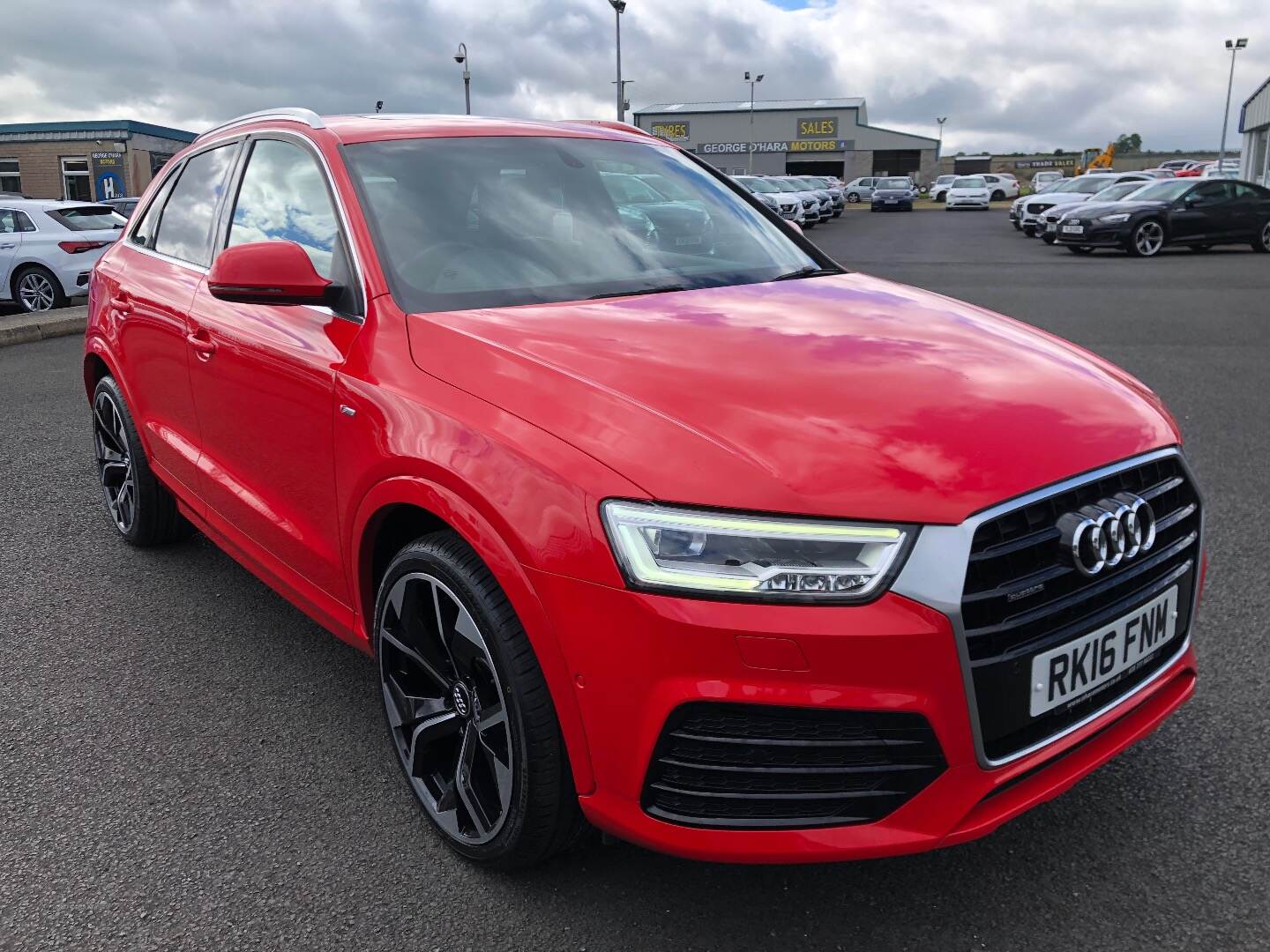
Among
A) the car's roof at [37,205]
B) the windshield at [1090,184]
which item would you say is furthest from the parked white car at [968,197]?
the car's roof at [37,205]

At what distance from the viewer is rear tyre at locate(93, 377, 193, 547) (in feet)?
14.1

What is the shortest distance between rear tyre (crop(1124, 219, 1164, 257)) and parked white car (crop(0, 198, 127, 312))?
17.2 meters

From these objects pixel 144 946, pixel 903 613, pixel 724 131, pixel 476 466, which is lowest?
pixel 144 946

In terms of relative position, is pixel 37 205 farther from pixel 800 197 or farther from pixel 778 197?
pixel 800 197

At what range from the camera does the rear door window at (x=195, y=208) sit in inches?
146

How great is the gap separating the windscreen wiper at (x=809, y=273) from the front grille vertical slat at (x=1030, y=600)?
1341 millimetres

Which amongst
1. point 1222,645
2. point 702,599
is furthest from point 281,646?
point 1222,645

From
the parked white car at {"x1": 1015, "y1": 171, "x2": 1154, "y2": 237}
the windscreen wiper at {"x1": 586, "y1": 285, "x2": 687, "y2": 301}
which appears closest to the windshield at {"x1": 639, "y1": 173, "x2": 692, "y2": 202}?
the windscreen wiper at {"x1": 586, "y1": 285, "x2": 687, "y2": 301}

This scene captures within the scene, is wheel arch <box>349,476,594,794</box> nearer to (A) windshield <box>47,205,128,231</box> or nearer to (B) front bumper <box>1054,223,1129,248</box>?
(A) windshield <box>47,205,128,231</box>

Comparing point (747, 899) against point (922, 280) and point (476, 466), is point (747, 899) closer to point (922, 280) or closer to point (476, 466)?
point (476, 466)

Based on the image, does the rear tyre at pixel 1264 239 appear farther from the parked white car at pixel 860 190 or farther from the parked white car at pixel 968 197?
the parked white car at pixel 860 190

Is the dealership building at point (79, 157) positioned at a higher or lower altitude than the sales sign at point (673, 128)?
lower

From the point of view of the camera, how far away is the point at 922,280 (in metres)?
15.6

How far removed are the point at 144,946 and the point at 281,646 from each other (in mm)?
1481
